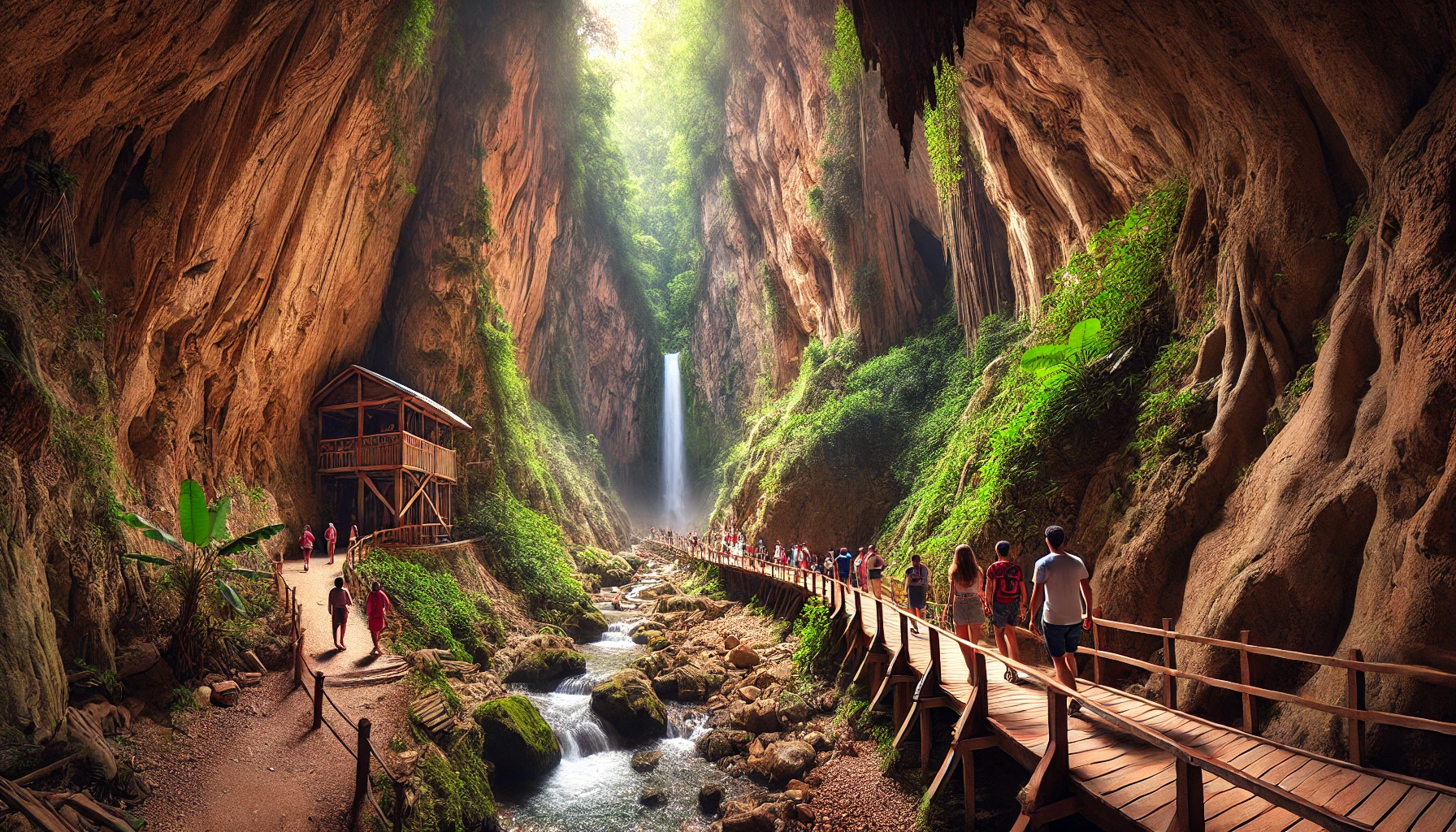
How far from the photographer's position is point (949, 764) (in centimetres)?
681

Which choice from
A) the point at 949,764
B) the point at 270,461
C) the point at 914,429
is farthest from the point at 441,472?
the point at 949,764

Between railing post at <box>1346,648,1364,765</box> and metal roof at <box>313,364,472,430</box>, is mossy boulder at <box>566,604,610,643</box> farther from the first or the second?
railing post at <box>1346,648,1364,765</box>

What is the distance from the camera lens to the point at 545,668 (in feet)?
50.3

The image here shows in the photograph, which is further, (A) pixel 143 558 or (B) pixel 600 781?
(B) pixel 600 781

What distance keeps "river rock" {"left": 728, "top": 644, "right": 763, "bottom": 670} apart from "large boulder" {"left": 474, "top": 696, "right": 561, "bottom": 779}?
531 cm

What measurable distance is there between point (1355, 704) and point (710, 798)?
797cm

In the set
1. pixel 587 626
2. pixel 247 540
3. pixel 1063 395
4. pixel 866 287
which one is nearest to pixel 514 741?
pixel 247 540

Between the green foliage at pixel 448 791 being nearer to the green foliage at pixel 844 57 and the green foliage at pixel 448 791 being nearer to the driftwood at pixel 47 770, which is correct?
the driftwood at pixel 47 770

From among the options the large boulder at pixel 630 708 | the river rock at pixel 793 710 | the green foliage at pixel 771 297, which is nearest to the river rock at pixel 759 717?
the river rock at pixel 793 710

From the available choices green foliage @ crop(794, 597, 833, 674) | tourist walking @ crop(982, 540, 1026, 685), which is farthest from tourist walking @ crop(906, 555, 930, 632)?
tourist walking @ crop(982, 540, 1026, 685)

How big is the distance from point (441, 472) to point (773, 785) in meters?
16.7

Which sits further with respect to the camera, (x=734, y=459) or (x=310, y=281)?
(x=734, y=459)

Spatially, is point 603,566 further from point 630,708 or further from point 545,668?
point 630,708

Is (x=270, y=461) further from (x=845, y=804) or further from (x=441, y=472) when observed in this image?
(x=845, y=804)
